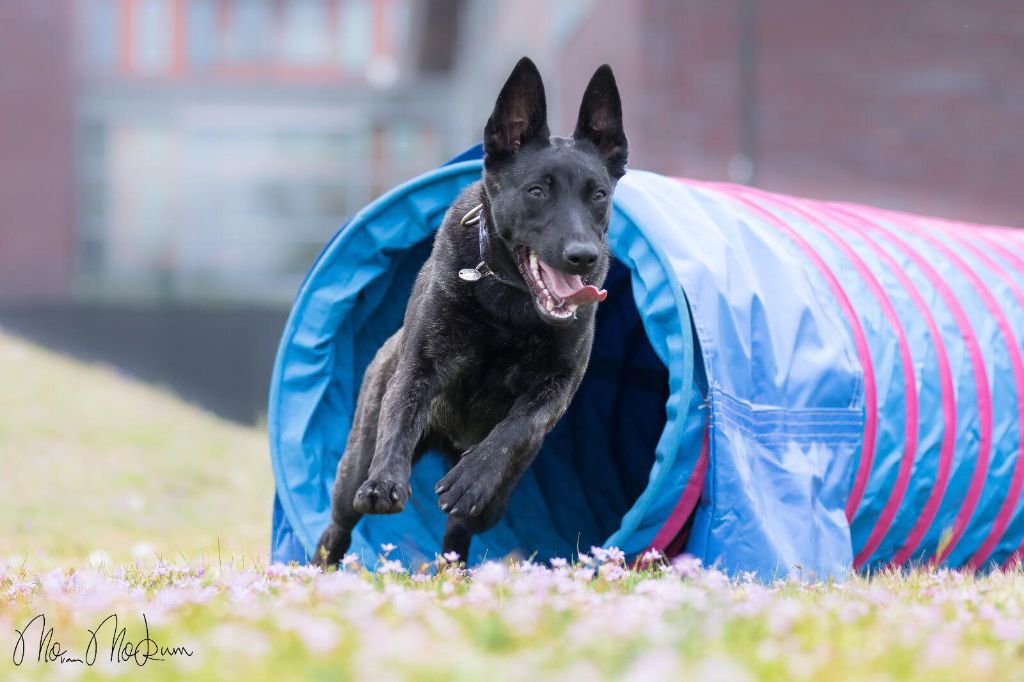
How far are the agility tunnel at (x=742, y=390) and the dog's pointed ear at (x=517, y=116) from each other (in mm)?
499

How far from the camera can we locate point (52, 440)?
29.6 feet

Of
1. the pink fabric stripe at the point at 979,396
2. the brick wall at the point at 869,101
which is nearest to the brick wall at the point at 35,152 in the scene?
the brick wall at the point at 869,101

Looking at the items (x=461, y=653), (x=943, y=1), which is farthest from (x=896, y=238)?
(x=943, y=1)

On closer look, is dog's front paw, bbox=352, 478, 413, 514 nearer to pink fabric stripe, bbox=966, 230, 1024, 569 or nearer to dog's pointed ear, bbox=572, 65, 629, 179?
dog's pointed ear, bbox=572, 65, 629, 179

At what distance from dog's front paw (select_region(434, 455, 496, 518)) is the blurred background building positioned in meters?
8.41

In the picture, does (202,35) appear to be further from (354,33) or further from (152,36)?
(354,33)

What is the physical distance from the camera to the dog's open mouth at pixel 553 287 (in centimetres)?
378

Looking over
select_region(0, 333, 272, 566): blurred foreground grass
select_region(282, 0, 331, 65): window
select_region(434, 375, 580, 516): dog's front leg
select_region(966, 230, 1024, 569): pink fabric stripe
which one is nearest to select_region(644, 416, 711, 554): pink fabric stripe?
select_region(434, 375, 580, 516): dog's front leg

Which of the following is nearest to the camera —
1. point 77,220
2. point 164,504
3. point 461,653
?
point 461,653

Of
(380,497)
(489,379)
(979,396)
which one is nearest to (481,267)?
(489,379)

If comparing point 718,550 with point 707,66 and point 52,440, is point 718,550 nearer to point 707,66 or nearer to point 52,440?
point 52,440

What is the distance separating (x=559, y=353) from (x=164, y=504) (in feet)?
13.6

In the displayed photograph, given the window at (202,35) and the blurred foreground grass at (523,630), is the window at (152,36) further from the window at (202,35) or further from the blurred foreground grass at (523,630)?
the blurred foreground grass at (523,630)

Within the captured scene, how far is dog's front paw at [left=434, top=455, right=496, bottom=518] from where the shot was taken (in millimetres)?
3631
